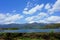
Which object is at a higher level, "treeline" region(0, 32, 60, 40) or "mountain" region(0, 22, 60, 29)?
"mountain" region(0, 22, 60, 29)

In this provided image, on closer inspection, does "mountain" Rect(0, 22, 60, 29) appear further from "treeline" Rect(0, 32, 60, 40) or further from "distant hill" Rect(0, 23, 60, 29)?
"treeline" Rect(0, 32, 60, 40)

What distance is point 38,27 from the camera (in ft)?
8.47

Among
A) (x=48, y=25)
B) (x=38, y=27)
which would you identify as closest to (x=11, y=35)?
(x=38, y=27)

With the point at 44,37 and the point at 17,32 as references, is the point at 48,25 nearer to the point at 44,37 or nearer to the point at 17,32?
the point at 44,37

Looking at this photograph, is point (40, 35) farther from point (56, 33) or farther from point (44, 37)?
point (56, 33)

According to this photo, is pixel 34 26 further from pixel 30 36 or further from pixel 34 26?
pixel 30 36

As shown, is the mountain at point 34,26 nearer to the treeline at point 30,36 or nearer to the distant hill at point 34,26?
the distant hill at point 34,26

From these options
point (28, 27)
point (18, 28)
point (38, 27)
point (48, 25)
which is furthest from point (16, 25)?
point (48, 25)

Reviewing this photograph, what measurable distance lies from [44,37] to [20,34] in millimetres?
450

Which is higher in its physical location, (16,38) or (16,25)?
(16,25)

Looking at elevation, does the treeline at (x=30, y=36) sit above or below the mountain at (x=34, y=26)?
below

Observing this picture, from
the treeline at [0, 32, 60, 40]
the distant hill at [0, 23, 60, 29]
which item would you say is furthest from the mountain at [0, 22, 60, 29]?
the treeline at [0, 32, 60, 40]

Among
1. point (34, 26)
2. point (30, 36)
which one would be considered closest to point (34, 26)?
point (34, 26)

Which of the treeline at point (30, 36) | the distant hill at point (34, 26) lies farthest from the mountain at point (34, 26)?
the treeline at point (30, 36)
